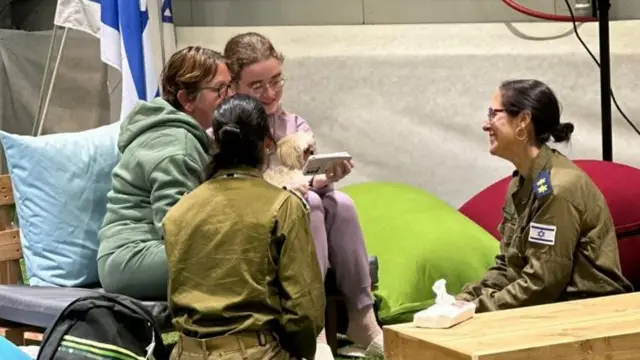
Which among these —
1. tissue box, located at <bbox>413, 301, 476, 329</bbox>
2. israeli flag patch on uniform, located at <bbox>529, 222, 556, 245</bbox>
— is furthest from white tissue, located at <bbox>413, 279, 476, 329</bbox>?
israeli flag patch on uniform, located at <bbox>529, 222, 556, 245</bbox>

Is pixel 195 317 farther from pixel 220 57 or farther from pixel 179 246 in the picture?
pixel 220 57

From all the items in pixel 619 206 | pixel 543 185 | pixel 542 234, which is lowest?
pixel 619 206

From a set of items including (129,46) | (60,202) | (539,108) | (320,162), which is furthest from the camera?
(129,46)

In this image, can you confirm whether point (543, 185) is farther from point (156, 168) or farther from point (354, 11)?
point (354, 11)

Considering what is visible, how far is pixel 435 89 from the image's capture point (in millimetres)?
3973

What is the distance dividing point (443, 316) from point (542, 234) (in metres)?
0.45

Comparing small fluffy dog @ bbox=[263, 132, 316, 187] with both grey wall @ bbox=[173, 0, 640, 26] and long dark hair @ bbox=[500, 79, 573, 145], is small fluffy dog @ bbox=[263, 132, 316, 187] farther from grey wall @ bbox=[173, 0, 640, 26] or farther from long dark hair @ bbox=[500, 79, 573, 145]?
grey wall @ bbox=[173, 0, 640, 26]

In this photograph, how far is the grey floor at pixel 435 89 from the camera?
3.80m

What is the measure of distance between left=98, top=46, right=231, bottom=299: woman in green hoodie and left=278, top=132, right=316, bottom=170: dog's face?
0.25m

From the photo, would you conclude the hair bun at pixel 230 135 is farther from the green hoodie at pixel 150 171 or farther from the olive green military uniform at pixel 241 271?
the green hoodie at pixel 150 171

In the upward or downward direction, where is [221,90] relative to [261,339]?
upward

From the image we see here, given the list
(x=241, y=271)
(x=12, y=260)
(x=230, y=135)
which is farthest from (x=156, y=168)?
(x=12, y=260)

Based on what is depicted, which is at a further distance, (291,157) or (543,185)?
(291,157)

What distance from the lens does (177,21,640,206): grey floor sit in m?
3.80
